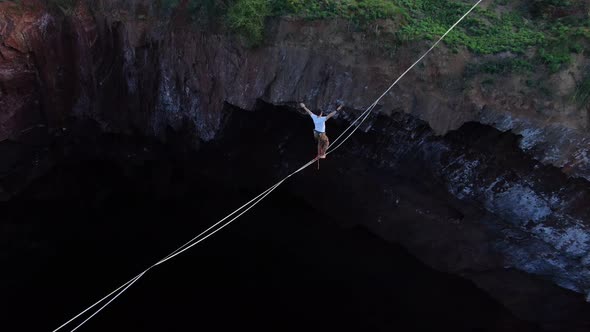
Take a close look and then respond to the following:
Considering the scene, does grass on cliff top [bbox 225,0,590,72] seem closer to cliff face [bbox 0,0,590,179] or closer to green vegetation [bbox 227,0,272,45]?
green vegetation [bbox 227,0,272,45]

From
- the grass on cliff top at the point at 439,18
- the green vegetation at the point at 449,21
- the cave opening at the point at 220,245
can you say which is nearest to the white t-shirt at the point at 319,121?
the cave opening at the point at 220,245

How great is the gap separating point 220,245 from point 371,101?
6.41 meters

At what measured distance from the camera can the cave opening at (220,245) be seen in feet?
38.9

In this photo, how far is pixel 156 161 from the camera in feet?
49.0

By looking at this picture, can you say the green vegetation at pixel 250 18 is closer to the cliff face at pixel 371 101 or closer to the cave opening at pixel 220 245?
the cliff face at pixel 371 101

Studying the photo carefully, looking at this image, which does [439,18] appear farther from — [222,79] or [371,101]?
[222,79]

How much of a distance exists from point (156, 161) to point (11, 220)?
15.2 feet

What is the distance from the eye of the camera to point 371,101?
1094cm

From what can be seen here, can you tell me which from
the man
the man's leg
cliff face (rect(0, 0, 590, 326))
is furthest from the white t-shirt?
cliff face (rect(0, 0, 590, 326))

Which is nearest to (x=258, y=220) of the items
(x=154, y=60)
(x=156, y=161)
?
(x=156, y=161)

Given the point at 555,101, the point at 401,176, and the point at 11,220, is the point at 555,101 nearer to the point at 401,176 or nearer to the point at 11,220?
the point at 401,176

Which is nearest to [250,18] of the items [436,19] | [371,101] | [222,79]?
[222,79]

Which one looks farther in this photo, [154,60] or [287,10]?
[154,60]

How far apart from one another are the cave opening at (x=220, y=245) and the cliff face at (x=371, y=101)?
0.67 meters
